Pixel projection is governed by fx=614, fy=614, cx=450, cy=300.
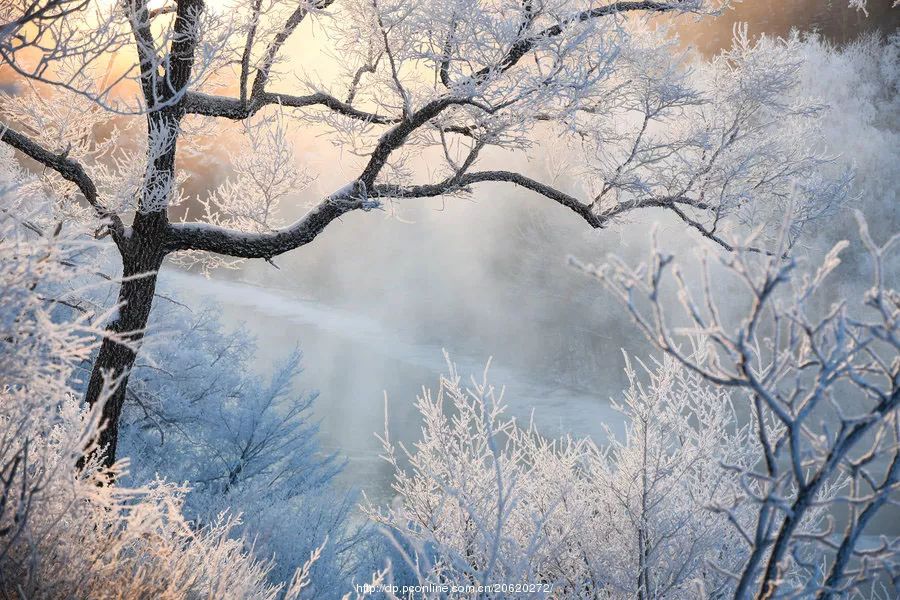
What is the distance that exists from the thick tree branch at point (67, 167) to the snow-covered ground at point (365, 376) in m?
10.4

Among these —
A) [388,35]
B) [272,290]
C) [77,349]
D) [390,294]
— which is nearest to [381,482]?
[390,294]

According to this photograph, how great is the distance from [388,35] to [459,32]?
2.39 ft

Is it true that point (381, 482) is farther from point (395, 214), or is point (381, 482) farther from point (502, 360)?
point (395, 214)

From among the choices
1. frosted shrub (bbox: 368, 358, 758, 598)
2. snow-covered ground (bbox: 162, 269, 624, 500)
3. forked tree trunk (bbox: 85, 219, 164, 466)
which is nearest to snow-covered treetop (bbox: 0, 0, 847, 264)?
forked tree trunk (bbox: 85, 219, 164, 466)

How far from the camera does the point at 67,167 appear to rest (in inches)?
168

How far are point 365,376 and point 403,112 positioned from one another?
21067mm

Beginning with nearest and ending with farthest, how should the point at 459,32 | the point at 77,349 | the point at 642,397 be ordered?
the point at 77,349 < the point at 459,32 < the point at 642,397

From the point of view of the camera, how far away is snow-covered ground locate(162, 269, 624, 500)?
19203 millimetres

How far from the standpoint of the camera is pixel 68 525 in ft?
7.13

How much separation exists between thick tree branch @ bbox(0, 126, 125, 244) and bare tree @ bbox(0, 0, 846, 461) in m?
0.01

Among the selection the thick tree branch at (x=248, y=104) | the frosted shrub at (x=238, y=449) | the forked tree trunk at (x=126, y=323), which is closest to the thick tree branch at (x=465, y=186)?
the thick tree branch at (x=248, y=104)

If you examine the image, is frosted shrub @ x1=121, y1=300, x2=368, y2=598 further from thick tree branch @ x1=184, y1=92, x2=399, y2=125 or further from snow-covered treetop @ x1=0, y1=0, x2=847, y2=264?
thick tree branch @ x1=184, y1=92, x2=399, y2=125

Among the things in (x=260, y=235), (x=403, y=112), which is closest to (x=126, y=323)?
(x=260, y=235)

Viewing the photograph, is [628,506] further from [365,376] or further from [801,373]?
[365,376]
